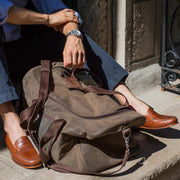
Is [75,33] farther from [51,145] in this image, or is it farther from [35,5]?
[51,145]

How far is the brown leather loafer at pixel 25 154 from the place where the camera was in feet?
5.90

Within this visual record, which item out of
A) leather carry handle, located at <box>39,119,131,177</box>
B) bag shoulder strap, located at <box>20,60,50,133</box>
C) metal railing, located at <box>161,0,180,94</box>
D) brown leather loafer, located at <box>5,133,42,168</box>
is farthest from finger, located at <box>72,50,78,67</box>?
metal railing, located at <box>161,0,180,94</box>

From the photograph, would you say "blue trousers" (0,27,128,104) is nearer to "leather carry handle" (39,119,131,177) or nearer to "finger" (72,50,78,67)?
"finger" (72,50,78,67)

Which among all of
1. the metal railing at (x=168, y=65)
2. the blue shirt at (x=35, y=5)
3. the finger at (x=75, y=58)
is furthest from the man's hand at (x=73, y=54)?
the metal railing at (x=168, y=65)

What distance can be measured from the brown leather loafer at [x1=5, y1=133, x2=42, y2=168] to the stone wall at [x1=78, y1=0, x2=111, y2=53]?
138 centimetres

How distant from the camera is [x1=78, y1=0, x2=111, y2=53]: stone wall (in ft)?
9.34

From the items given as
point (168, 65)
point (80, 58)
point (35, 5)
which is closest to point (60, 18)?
point (35, 5)

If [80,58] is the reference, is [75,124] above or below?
below

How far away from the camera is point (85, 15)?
2.87 m

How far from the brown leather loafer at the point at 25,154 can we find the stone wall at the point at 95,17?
1.38 meters

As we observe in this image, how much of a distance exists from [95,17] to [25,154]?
1.54 meters

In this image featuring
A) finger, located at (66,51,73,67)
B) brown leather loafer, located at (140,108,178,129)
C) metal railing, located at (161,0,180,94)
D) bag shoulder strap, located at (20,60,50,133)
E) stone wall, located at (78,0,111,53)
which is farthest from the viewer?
metal railing, located at (161,0,180,94)

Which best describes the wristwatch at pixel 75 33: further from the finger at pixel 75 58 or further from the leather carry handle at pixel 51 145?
the leather carry handle at pixel 51 145

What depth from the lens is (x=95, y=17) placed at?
9.46 ft
